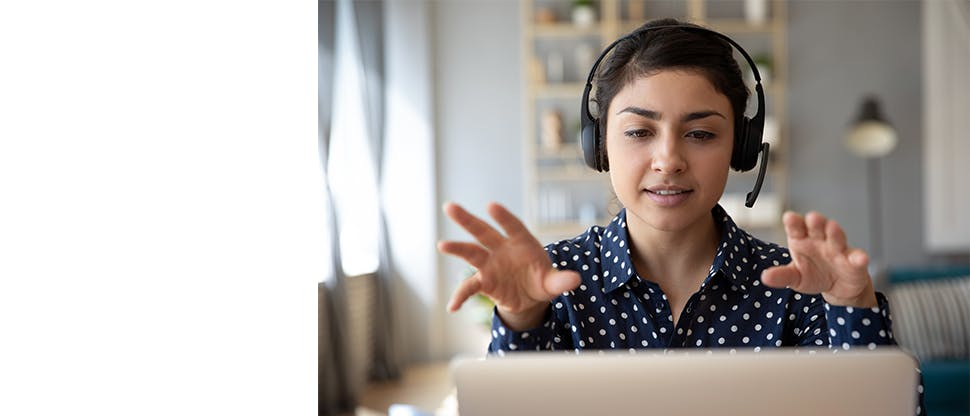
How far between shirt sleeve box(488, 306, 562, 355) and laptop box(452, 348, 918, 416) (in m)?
0.31

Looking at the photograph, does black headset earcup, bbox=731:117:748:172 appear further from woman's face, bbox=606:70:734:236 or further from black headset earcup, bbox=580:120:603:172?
black headset earcup, bbox=580:120:603:172

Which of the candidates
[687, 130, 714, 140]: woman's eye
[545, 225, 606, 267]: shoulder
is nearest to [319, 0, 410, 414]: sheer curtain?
[545, 225, 606, 267]: shoulder

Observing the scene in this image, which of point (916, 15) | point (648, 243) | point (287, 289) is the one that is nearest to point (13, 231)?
point (287, 289)

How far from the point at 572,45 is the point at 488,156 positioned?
34.8 inches

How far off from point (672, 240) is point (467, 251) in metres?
0.49

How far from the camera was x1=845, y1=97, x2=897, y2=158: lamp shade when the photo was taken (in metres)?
6.10

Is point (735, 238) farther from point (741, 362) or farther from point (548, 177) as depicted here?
point (548, 177)

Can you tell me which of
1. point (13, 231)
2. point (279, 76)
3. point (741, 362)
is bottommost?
point (741, 362)

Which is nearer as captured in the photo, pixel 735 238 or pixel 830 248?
pixel 830 248

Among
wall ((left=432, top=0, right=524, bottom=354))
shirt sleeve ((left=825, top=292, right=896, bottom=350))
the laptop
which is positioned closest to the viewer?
the laptop

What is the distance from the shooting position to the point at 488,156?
663cm

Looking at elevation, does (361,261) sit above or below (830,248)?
below

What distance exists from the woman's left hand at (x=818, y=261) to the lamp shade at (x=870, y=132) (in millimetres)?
5292

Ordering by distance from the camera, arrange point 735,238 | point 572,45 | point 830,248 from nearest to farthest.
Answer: point 830,248 < point 735,238 < point 572,45
